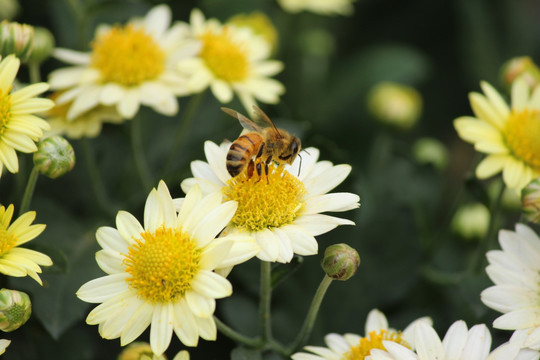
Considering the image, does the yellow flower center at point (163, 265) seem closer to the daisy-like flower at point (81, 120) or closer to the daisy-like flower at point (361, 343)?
the daisy-like flower at point (361, 343)

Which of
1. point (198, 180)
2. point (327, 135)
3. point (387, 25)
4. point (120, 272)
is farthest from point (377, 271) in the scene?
point (387, 25)

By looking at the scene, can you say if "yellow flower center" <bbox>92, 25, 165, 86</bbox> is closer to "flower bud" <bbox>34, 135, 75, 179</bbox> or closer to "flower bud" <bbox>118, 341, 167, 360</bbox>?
"flower bud" <bbox>34, 135, 75, 179</bbox>

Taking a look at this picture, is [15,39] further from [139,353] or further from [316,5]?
[316,5]

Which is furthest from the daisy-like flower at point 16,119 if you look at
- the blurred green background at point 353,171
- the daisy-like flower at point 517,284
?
the daisy-like flower at point 517,284

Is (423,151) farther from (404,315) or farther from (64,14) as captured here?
(64,14)

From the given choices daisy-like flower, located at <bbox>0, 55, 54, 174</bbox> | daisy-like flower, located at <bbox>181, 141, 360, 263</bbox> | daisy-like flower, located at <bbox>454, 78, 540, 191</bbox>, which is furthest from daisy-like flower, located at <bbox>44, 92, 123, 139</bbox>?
daisy-like flower, located at <bbox>454, 78, 540, 191</bbox>

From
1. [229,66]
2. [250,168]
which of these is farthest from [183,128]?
[250,168]
